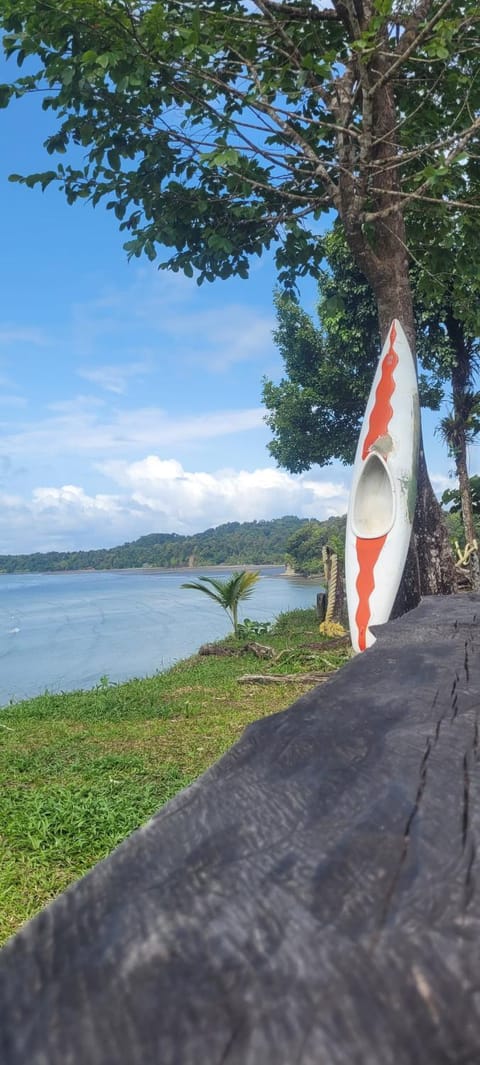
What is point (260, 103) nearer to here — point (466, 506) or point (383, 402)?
point (383, 402)

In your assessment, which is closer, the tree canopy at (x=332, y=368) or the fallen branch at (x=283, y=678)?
the fallen branch at (x=283, y=678)

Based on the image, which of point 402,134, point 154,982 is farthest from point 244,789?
point 402,134

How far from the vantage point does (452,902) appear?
68cm

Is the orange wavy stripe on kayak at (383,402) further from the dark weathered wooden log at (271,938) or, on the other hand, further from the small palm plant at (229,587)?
the small palm plant at (229,587)

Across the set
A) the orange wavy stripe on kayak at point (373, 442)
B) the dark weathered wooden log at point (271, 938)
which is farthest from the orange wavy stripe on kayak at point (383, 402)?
the dark weathered wooden log at point (271, 938)

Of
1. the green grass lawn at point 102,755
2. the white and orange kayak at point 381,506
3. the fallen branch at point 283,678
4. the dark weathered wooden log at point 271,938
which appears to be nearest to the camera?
the dark weathered wooden log at point 271,938

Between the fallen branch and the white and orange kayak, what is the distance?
1.45 m

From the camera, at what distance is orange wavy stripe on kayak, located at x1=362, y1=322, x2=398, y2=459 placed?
5992 mm

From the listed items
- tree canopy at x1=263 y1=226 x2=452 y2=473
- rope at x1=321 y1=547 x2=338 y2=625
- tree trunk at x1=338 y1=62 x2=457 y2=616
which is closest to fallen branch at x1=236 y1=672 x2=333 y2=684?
tree trunk at x1=338 y1=62 x2=457 y2=616

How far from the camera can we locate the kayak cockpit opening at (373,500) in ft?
18.9

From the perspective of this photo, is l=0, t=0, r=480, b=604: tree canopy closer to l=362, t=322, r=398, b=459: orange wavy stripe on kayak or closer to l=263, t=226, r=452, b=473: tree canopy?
l=362, t=322, r=398, b=459: orange wavy stripe on kayak

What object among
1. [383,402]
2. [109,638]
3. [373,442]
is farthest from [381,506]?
[109,638]

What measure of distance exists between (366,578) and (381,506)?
674 millimetres

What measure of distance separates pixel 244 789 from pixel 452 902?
0.33 meters
